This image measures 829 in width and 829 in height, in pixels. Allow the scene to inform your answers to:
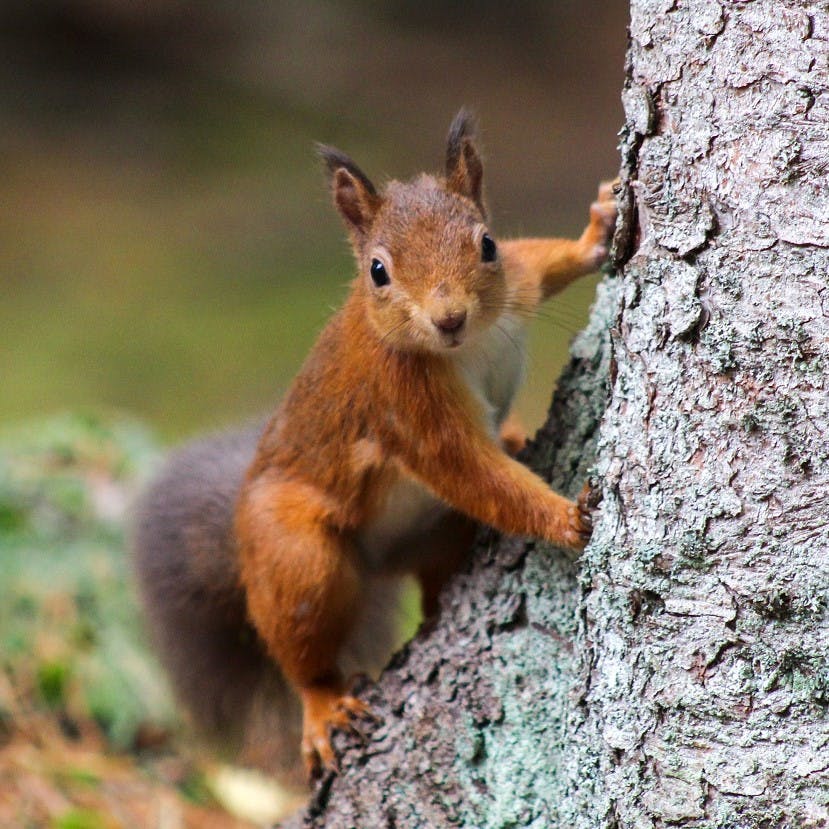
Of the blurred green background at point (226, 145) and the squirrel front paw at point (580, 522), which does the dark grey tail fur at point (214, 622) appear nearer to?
the squirrel front paw at point (580, 522)

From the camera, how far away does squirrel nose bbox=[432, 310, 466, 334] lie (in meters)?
1.50

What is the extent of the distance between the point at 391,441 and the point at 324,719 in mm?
421

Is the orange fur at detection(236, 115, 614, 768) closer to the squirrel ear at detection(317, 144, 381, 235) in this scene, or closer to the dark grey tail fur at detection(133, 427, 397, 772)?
the squirrel ear at detection(317, 144, 381, 235)

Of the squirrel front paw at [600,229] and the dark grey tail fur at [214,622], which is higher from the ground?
the squirrel front paw at [600,229]

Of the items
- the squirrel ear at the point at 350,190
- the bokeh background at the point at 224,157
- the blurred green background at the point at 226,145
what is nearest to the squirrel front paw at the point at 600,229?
the squirrel ear at the point at 350,190

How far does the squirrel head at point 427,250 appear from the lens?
1538 mm

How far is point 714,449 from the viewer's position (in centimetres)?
119

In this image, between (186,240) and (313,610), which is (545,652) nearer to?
(313,610)

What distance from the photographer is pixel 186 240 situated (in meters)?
6.04

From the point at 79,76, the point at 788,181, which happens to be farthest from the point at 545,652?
the point at 79,76

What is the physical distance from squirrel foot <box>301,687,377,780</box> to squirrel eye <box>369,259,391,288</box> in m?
0.59

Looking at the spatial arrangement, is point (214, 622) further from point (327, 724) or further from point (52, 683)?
point (52, 683)

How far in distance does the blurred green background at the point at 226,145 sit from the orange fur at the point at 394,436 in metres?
3.27

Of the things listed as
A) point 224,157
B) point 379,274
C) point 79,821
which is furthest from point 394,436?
point 224,157
